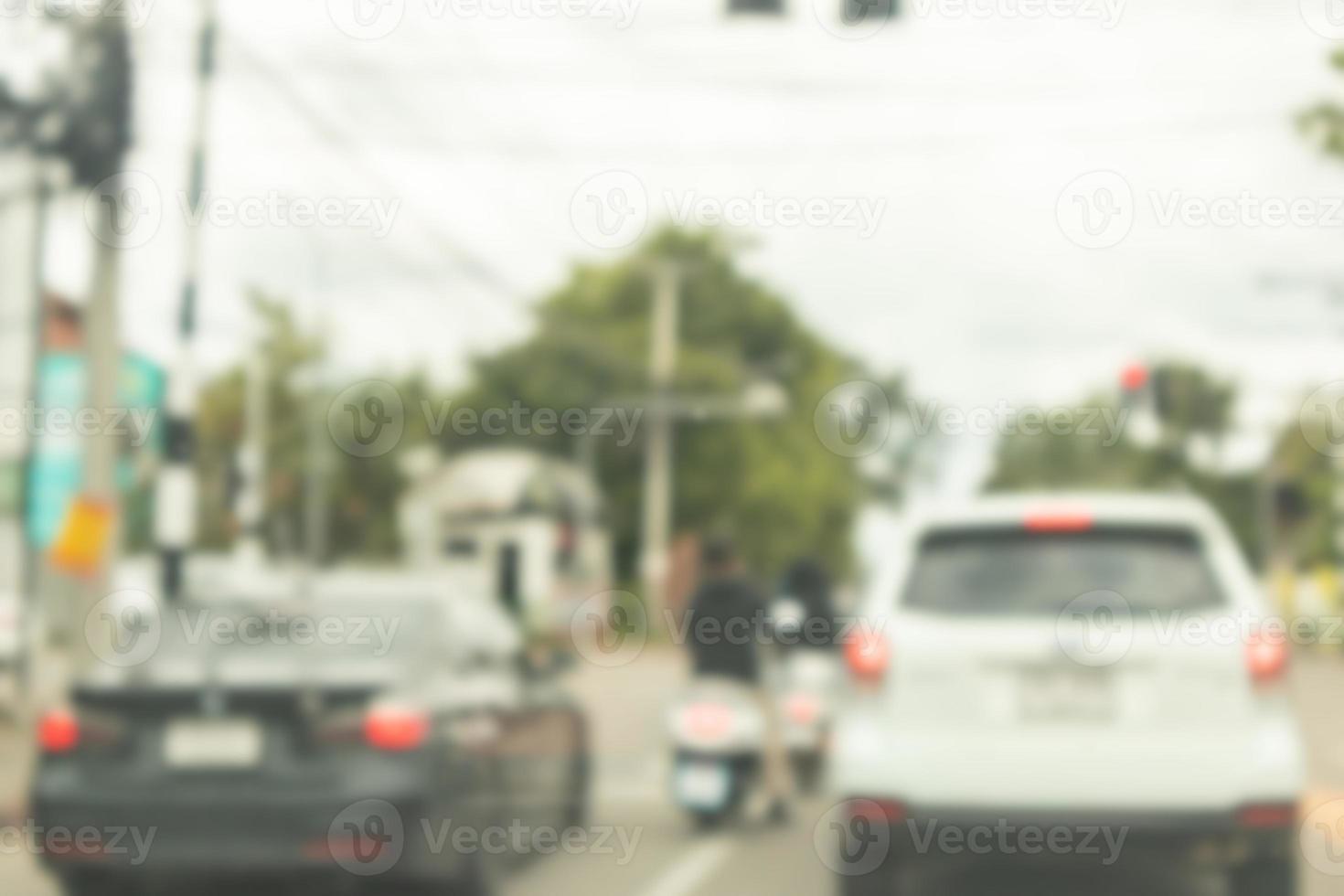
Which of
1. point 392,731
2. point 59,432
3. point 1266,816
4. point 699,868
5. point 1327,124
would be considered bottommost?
point 699,868

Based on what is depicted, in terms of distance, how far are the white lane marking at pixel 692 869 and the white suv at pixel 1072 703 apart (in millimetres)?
2154

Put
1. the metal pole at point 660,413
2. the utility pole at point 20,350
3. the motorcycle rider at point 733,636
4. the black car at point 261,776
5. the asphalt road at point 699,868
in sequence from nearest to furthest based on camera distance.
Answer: the black car at point 261,776 < the asphalt road at point 699,868 < the motorcycle rider at point 733,636 < the utility pole at point 20,350 < the metal pole at point 660,413

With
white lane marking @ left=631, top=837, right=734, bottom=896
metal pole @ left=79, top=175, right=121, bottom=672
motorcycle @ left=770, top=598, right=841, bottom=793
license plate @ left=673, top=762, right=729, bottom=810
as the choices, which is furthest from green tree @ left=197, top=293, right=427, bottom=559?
white lane marking @ left=631, top=837, right=734, bottom=896

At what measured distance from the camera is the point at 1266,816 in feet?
25.5

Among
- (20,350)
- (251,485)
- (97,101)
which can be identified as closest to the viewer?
(97,101)

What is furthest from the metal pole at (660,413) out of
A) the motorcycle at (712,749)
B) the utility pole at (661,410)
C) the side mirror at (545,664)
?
the side mirror at (545,664)

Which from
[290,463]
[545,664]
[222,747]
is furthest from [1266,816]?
[290,463]

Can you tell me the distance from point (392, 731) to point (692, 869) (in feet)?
8.78

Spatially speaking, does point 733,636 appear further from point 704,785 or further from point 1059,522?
point 1059,522

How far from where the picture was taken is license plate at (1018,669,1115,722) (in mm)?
7758

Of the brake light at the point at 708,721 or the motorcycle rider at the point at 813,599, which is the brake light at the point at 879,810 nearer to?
the brake light at the point at 708,721

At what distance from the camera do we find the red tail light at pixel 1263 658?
7.73 meters

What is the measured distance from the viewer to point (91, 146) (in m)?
15.4

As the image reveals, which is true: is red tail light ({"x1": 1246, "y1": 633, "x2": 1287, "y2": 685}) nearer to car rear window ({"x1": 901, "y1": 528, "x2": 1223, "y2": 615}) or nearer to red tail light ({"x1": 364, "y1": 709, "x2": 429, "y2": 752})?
car rear window ({"x1": 901, "y1": 528, "x2": 1223, "y2": 615})
